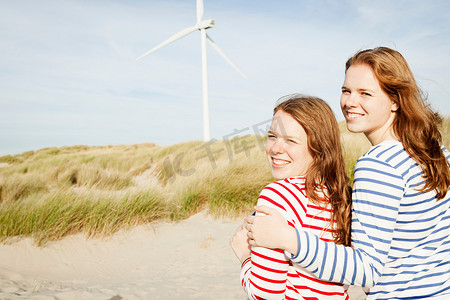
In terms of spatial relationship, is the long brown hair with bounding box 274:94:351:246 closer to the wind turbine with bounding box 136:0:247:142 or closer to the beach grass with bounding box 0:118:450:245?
the beach grass with bounding box 0:118:450:245

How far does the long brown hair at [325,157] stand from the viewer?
1674mm

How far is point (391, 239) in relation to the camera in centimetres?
155

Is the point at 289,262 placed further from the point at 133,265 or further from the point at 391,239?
the point at 133,265

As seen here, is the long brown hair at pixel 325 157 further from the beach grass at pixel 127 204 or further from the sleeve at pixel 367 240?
the beach grass at pixel 127 204

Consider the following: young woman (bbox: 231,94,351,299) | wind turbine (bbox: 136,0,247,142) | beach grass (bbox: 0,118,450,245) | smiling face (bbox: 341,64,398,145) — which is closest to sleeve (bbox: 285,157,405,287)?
young woman (bbox: 231,94,351,299)

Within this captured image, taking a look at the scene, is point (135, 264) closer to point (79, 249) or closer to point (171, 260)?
point (171, 260)

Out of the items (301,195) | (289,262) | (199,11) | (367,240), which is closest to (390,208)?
(367,240)

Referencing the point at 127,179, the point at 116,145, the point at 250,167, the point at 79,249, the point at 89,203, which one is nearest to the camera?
the point at 79,249

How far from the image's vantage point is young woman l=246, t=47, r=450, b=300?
1485mm

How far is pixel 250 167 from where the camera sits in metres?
7.82

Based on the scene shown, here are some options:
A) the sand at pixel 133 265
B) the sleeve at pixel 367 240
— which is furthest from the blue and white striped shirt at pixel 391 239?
the sand at pixel 133 265

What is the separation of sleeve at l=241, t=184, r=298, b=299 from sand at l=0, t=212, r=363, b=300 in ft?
9.11

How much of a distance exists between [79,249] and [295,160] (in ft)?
16.1

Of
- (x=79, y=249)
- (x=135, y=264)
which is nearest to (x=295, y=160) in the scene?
(x=135, y=264)
